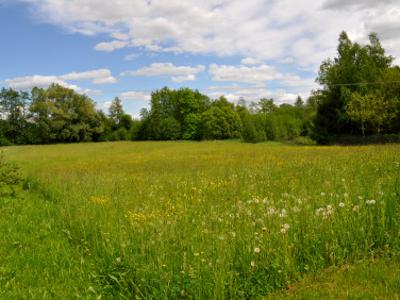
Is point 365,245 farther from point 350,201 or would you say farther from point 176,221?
point 176,221

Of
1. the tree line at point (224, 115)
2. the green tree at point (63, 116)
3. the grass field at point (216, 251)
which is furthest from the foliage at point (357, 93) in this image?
the green tree at point (63, 116)

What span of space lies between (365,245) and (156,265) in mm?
3053

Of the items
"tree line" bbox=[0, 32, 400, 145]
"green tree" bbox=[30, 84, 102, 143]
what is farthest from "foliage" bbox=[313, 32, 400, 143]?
"green tree" bbox=[30, 84, 102, 143]

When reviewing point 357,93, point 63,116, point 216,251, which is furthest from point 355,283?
point 63,116

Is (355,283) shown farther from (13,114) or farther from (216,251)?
(13,114)

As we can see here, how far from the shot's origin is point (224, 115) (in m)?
89.6

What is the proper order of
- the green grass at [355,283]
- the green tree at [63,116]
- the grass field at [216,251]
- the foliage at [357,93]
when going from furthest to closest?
the green tree at [63,116] < the foliage at [357,93] < the grass field at [216,251] < the green grass at [355,283]

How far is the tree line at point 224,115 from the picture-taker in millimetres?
51375

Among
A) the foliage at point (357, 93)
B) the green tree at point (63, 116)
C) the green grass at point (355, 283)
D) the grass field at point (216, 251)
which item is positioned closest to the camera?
the green grass at point (355, 283)

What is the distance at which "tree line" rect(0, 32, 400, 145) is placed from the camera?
51375 millimetres

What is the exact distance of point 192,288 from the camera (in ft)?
16.4

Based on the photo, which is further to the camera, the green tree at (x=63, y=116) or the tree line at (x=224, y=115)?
the green tree at (x=63, y=116)

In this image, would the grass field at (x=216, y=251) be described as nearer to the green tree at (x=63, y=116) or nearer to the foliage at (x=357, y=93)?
the foliage at (x=357, y=93)

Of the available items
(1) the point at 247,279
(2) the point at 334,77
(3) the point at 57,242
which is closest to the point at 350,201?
(1) the point at 247,279
